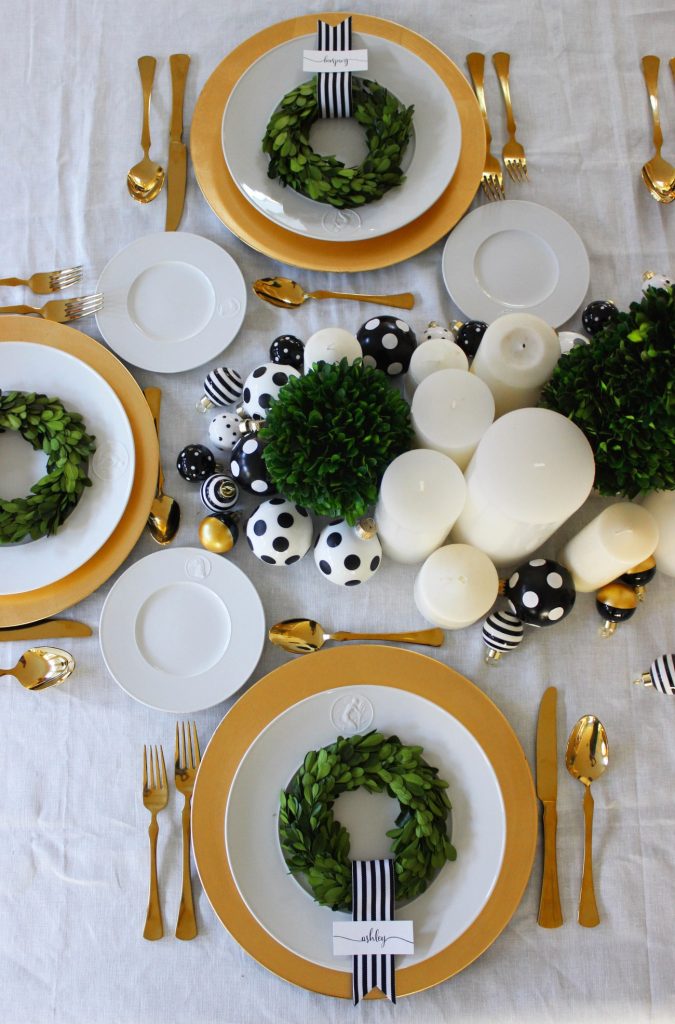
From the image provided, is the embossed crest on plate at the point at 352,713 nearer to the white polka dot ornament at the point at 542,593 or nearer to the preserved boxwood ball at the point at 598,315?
the white polka dot ornament at the point at 542,593

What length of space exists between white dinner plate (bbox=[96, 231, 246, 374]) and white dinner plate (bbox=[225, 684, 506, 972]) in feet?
1.36

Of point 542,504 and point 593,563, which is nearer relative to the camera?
point 542,504

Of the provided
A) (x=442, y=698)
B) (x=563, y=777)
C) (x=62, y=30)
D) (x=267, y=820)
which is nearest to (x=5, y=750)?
(x=267, y=820)

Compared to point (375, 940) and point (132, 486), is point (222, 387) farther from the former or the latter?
point (375, 940)

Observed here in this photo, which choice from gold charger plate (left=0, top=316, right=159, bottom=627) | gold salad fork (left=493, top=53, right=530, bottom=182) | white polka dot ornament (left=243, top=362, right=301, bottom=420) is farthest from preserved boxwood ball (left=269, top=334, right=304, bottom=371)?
gold salad fork (left=493, top=53, right=530, bottom=182)

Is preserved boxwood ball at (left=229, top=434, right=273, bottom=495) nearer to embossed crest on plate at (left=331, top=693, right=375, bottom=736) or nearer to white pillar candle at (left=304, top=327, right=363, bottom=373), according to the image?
white pillar candle at (left=304, top=327, right=363, bottom=373)

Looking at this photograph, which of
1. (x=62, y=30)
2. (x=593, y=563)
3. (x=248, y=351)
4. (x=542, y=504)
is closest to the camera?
(x=542, y=504)

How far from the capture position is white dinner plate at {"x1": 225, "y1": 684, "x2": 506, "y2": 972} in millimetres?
632

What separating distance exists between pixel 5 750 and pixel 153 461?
1.07ft

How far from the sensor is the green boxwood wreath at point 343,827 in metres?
0.62

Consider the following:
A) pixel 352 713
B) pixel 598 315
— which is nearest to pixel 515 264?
pixel 598 315

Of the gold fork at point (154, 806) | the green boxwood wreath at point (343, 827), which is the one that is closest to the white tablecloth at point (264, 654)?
the gold fork at point (154, 806)

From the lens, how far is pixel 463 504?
640 millimetres

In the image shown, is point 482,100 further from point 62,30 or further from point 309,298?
point 62,30
